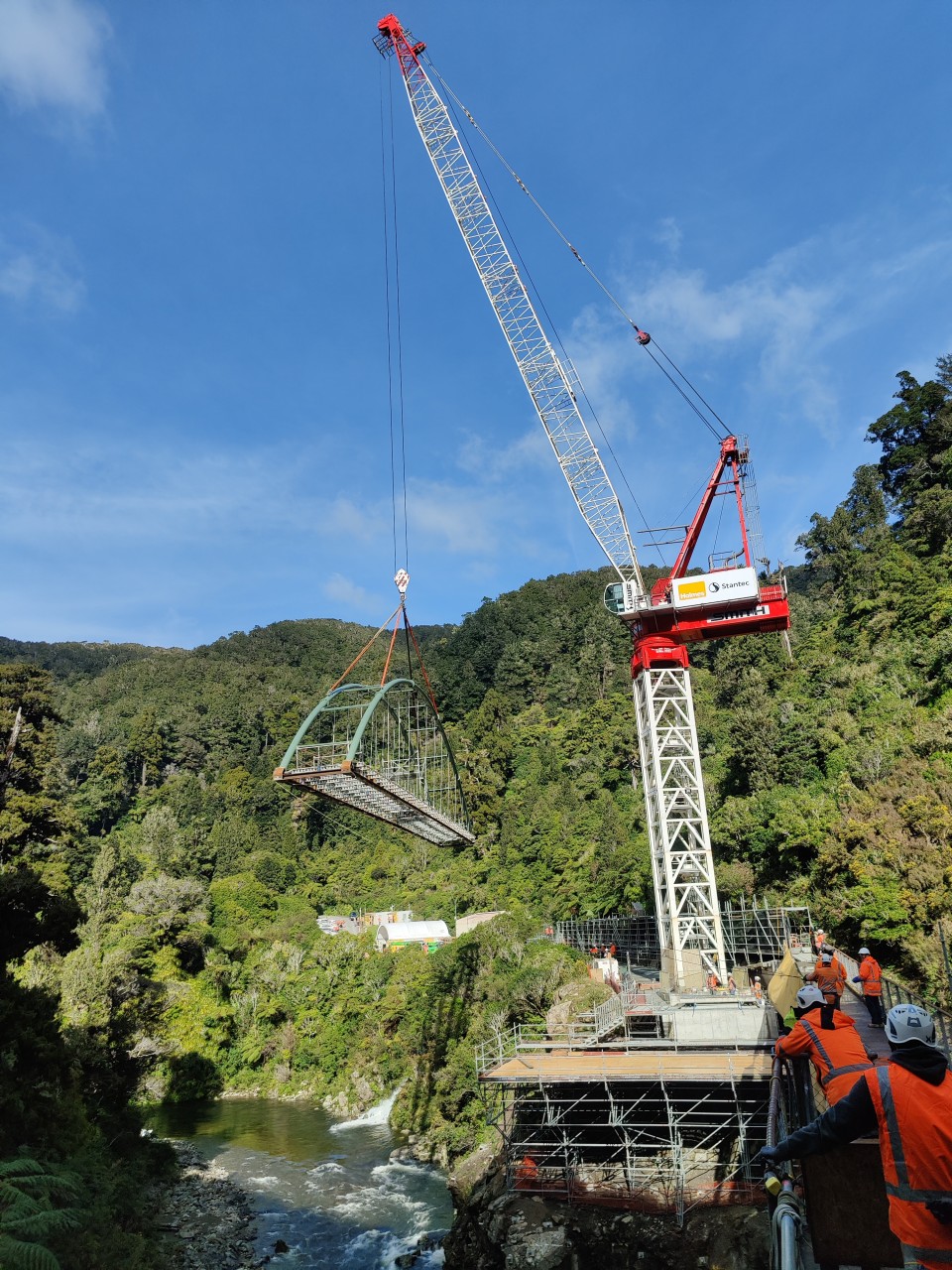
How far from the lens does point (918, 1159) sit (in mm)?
2797

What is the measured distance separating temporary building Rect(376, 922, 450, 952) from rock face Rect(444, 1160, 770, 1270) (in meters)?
27.1

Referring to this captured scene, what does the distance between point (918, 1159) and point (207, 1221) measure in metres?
24.0

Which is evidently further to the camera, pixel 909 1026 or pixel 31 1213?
pixel 31 1213

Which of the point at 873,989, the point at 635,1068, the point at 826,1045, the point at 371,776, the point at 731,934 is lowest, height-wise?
the point at 635,1068

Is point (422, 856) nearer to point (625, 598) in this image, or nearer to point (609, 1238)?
point (625, 598)

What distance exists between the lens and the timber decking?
1524 centimetres

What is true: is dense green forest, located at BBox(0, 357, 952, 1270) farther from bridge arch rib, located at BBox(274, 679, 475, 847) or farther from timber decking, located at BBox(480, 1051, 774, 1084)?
bridge arch rib, located at BBox(274, 679, 475, 847)

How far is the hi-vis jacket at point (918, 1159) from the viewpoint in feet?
9.11

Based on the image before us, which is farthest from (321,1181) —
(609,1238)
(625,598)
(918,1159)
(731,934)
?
(918,1159)

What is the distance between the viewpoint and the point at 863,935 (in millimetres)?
19766

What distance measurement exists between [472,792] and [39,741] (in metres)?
A: 40.0

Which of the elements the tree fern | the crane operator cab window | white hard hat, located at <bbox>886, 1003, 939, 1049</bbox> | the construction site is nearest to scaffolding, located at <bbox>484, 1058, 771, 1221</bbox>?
the construction site

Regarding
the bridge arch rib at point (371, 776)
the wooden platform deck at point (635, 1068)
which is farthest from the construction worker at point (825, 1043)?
the wooden platform deck at point (635, 1068)

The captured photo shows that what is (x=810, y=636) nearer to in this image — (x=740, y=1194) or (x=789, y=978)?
(x=740, y=1194)
